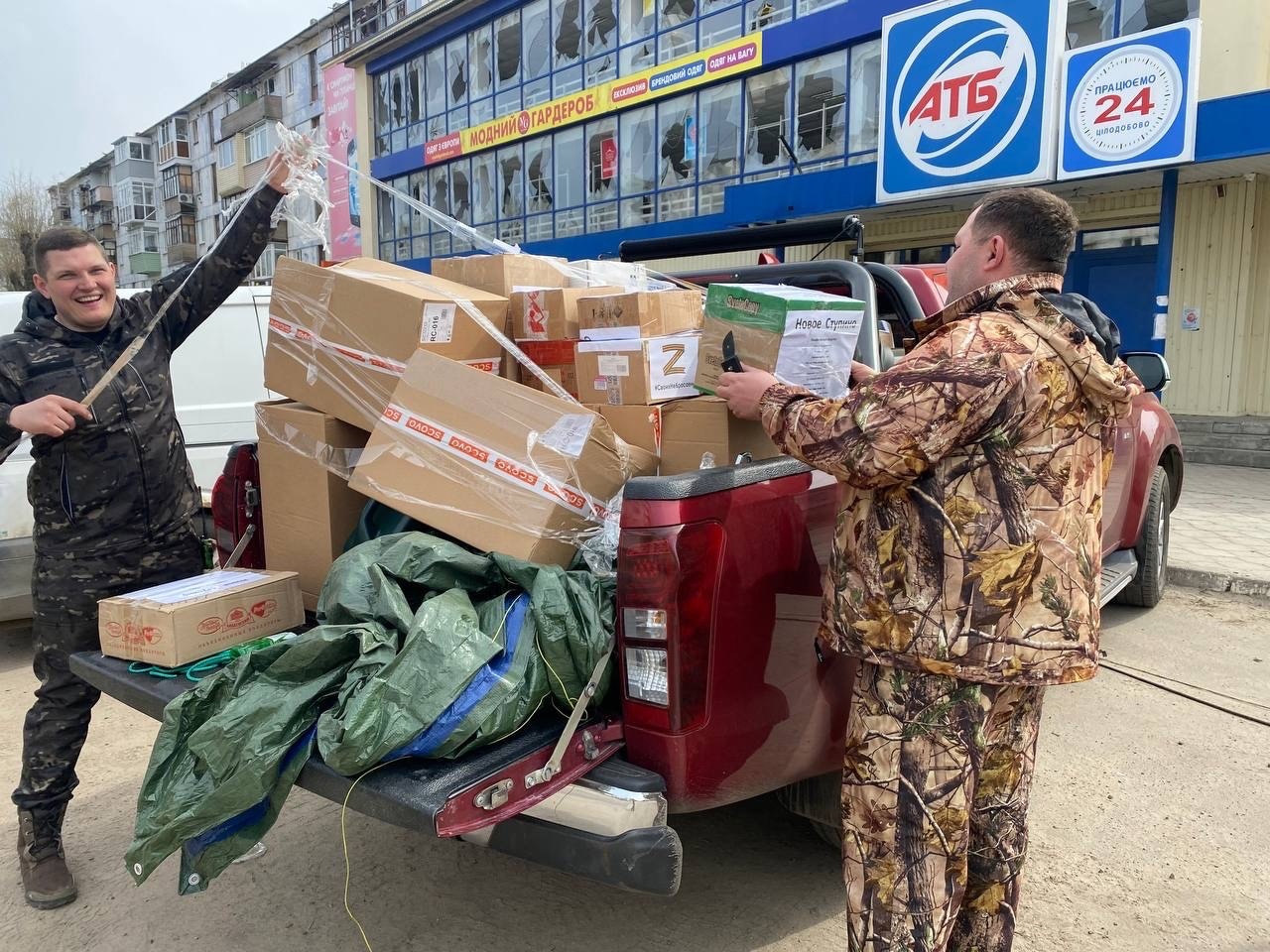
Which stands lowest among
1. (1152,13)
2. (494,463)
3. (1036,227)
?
(494,463)

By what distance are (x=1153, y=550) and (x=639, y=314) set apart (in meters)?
4.24

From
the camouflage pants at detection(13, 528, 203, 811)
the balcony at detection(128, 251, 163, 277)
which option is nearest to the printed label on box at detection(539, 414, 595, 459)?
the camouflage pants at detection(13, 528, 203, 811)

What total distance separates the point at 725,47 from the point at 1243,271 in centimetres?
954

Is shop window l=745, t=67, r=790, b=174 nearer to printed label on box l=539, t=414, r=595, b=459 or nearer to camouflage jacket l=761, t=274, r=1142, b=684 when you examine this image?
printed label on box l=539, t=414, r=595, b=459

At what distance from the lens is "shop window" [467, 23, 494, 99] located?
22.8 meters

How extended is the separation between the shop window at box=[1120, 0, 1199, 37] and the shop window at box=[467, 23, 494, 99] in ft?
50.1

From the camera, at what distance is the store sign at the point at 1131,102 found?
9.49 meters

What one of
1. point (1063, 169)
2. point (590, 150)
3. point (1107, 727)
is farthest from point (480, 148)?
point (1107, 727)

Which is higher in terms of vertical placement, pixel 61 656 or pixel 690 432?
pixel 690 432

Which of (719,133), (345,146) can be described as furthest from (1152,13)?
(345,146)

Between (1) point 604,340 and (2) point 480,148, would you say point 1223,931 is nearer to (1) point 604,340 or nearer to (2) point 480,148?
(1) point 604,340

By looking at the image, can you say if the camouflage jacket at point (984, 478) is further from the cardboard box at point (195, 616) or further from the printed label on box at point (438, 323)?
the cardboard box at point (195, 616)

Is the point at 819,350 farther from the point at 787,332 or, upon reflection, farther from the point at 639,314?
the point at 639,314

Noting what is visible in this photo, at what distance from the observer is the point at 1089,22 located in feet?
40.0
